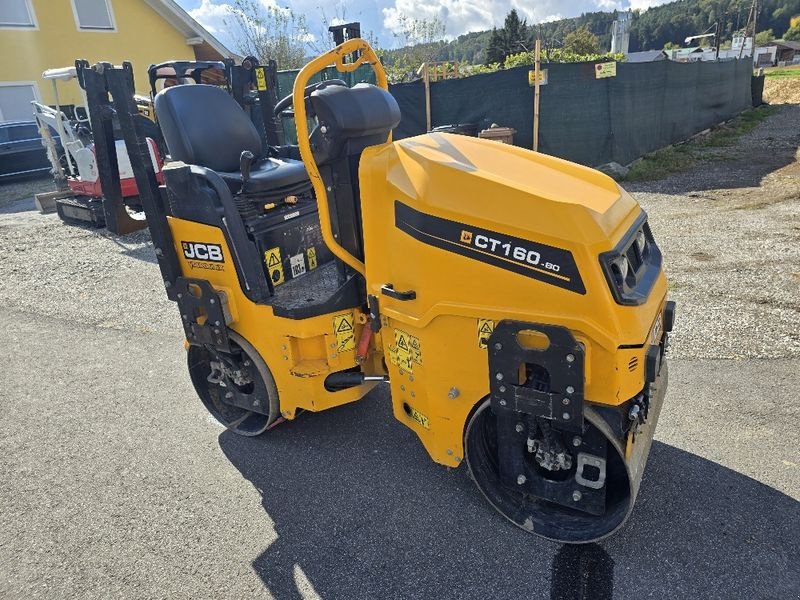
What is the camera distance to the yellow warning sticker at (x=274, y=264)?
3.26 meters

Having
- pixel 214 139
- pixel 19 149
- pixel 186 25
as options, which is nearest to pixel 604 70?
pixel 214 139

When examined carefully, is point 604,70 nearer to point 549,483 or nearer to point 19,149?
point 549,483

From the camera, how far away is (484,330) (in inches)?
93.5

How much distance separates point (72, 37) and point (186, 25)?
11.6 feet

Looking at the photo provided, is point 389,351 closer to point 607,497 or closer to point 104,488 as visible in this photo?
point 607,497

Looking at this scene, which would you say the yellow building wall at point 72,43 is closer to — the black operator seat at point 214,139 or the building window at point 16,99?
the building window at point 16,99

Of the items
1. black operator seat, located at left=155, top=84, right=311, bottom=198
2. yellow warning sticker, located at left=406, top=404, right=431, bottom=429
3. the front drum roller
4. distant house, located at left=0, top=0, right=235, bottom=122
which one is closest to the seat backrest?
black operator seat, located at left=155, top=84, right=311, bottom=198

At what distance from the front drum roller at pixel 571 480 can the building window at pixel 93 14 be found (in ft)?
65.2

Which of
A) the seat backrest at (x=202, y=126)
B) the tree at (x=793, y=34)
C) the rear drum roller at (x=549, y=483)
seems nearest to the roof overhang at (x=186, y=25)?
the seat backrest at (x=202, y=126)

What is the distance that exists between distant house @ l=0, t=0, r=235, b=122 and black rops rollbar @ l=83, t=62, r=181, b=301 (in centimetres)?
1623

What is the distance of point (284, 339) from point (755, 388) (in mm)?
2886

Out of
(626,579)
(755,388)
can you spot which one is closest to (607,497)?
(626,579)

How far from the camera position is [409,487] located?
3.00m

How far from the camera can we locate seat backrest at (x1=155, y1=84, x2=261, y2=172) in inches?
137
